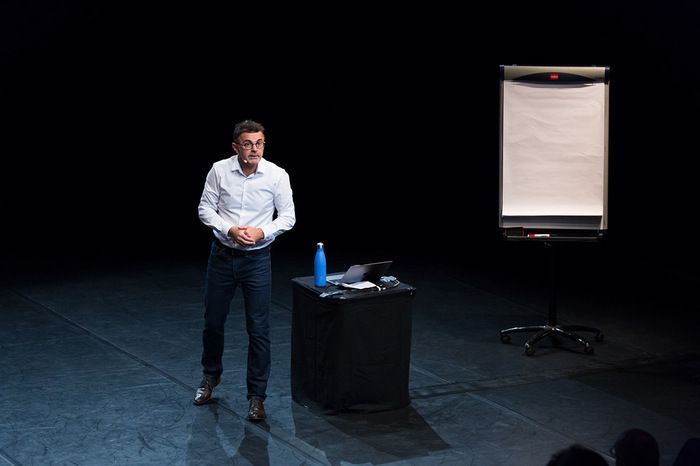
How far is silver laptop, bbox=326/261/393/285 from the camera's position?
6469 millimetres

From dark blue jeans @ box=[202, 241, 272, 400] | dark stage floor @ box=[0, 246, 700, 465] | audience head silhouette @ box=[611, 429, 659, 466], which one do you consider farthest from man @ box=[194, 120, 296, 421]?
audience head silhouette @ box=[611, 429, 659, 466]

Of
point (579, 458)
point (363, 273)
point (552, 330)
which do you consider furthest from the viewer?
point (552, 330)

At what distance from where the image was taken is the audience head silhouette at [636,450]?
332 centimetres

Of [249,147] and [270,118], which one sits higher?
[270,118]

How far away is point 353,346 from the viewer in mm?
6355

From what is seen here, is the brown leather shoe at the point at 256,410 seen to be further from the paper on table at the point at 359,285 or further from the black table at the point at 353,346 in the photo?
the paper on table at the point at 359,285

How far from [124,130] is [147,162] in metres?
0.42

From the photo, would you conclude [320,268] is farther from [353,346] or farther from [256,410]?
[256,410]

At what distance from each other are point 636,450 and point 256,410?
10.8ft

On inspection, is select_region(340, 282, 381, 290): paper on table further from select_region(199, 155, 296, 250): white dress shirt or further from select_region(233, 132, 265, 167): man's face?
select_region(233, 132, 265, 167): man's face

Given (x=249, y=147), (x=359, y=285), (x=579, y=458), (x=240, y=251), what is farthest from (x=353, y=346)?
(x=579, y=458)

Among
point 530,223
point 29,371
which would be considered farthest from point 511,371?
point 29,371

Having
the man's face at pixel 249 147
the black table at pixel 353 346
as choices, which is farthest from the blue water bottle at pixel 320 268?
the man's face at pixel 249 147

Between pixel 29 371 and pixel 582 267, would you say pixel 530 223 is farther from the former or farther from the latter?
pixel 29 371
